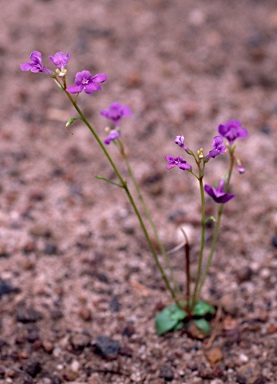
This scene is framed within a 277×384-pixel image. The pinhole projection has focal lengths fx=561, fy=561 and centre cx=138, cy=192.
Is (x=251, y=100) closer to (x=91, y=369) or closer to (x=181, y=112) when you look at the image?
(x=181, y=112)

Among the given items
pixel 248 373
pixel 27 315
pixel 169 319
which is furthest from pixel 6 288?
pixel 248 373

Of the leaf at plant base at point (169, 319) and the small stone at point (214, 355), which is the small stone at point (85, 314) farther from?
the small stone at point (214, 355)

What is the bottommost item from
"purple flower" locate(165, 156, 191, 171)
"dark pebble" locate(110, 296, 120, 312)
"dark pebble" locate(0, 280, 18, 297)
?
"dark pebble" locate(110, 296, 120, 312)

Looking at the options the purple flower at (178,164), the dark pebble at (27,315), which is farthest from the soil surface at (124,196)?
the purple flower at (178,164)

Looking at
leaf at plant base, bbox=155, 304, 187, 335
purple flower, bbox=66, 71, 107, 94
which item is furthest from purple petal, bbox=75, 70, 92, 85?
leaf at plant base, bbox=155, 304, 187, 335

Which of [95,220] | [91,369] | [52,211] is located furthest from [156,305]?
[52,211]

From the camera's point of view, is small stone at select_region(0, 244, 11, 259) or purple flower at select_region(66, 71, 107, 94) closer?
purple flower at select_region(66, 71, 107, 94)

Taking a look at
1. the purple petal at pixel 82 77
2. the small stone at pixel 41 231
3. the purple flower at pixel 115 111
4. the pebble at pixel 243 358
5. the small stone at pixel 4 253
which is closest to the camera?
the purple petal at pixel 82 77

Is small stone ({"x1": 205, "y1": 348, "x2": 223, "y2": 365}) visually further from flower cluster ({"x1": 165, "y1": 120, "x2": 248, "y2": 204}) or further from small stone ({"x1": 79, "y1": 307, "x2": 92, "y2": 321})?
flower cluster ({"x1": 165, "y1": 120, "x2": 248, "y2": 204})
